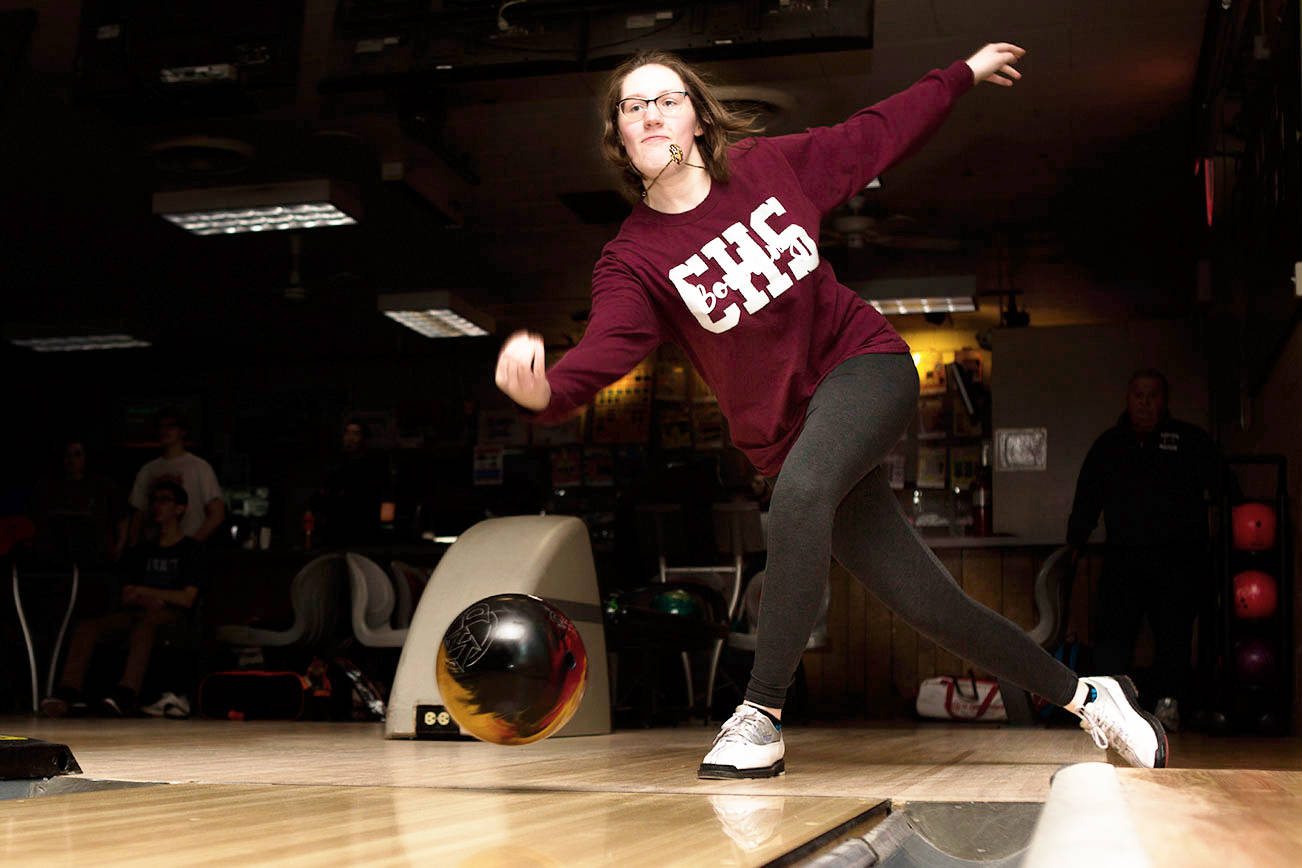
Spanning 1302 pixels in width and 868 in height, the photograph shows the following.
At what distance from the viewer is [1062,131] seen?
7.43 m

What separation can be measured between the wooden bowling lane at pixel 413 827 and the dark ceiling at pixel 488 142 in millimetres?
3900

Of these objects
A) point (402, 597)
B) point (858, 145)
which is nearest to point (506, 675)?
point (858, 145)

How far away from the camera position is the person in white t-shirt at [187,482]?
786cm

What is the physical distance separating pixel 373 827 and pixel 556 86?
5375mm

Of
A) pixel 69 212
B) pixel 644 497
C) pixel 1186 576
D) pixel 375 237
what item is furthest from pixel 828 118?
pixel 69 212

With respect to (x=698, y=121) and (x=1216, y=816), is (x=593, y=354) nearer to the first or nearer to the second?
(x=698, y=121)

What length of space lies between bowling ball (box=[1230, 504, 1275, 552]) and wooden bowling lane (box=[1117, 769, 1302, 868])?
165 inches

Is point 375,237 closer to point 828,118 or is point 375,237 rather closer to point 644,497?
point 644,497

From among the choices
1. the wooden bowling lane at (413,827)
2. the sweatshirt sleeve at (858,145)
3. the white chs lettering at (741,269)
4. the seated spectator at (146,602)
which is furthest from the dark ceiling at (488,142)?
the wooden bowling lane at (413,827)

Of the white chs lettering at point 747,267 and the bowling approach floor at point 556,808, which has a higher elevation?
the white chs lettering at point 747,267

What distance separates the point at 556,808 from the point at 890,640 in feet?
21.4

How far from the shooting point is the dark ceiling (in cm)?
541

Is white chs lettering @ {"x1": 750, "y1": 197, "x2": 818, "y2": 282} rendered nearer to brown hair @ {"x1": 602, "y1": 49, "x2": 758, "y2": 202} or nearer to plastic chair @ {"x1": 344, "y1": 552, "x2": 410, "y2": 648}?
brown hair @ {"x1": 602, "y1": 49, "x2": 758, "y2": 202}

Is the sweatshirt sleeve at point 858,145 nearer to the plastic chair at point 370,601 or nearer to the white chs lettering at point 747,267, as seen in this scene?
the white chs lettering at point 747,267
